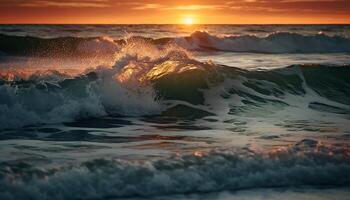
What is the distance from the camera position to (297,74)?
1460 cm

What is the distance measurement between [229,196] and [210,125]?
3.63 meters

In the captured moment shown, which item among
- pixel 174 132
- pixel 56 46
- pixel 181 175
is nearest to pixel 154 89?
pixel 174 132

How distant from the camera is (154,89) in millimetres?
11078

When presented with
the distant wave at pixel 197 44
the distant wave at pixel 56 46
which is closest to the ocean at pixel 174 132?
the distant wave at pixel 56 46

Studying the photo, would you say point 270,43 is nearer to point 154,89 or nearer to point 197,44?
point 197,44

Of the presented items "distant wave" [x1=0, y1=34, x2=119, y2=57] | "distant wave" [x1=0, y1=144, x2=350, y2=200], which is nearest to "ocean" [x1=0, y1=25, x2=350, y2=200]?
"distant wave" [x1=0, y1=144, x2=350, y2=200]

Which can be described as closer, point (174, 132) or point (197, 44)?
point (174, 132)

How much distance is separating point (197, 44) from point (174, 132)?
92.1ft

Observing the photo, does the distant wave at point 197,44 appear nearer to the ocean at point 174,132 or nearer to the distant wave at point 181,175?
the ocean at point 174,132

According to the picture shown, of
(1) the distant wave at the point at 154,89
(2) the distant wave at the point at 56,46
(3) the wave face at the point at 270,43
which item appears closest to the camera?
(1) the distant wave at the point at 154,89

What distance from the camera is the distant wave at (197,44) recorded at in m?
29.9

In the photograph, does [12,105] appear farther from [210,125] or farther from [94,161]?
[94,161]

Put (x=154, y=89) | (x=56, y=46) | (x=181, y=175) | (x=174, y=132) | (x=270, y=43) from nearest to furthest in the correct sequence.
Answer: (x=181, y=175), (x=174, y=132), (x=154, y=89), (x=56, y=46), (x=270, y=43)

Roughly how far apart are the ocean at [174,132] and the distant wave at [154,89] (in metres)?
0.03
